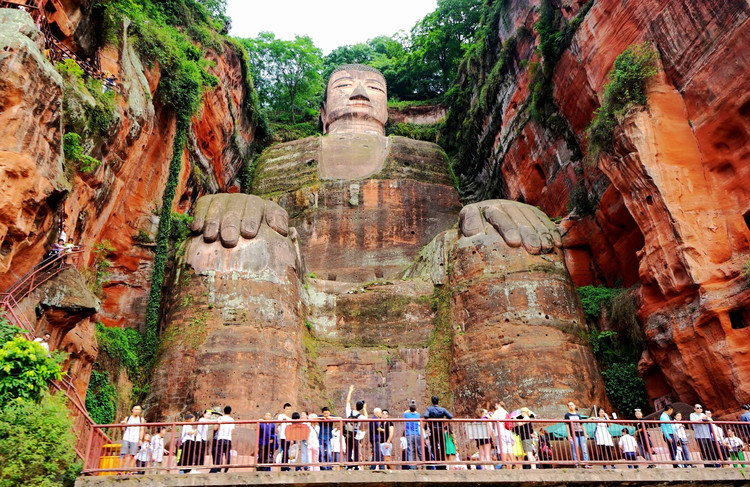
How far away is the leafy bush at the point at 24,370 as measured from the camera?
11.2m

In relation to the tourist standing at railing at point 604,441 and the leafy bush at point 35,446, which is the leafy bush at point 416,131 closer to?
the tourist standing at railing at point 604,441

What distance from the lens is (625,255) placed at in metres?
21.5

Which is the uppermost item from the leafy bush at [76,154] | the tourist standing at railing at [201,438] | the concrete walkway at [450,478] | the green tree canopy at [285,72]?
the green tree canopy at [285,72]

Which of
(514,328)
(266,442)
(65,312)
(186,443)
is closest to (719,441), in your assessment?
(514,328)

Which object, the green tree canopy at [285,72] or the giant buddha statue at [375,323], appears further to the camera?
the green tree canopy at [285,72]

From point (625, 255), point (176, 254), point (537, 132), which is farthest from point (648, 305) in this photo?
point (176, 254)

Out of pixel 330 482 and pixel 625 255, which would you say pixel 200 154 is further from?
pixel 330 482

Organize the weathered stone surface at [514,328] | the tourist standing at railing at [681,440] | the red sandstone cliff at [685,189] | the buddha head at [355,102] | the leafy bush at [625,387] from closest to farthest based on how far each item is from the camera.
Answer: the tourist standing at railing at [681,440] → the red sandstone cliff at [685,189] → the weathered stone surface at [514,328] → the leafy bush at [625,387] → the buddha head at [355,102]

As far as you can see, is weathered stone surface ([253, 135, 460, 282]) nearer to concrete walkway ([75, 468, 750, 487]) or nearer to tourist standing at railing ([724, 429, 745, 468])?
concrete walkway ([75, 468, 750, 487])

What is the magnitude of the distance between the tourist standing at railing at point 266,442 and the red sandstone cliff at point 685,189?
415 inches

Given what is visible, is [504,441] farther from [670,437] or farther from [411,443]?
[670,437]

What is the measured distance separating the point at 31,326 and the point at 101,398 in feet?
15.9

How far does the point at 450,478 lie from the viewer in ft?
37.3

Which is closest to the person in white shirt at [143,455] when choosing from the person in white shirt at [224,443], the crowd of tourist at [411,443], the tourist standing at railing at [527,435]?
the crowd of tourist at [411,443]
